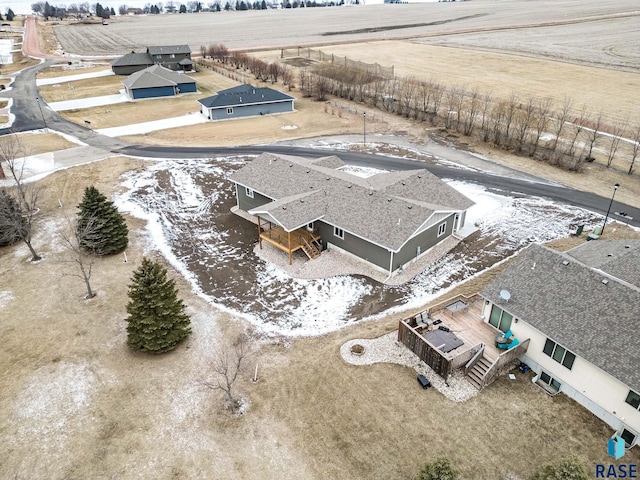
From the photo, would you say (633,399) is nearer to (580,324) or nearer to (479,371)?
(580,324)

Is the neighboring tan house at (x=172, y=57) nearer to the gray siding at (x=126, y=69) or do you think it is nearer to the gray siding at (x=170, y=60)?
the gray siding at (x=170, y=60)

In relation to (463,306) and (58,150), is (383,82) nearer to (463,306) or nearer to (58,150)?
(58,150)

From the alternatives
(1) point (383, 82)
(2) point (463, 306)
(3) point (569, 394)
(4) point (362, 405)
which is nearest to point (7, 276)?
(4) point (362, 405)

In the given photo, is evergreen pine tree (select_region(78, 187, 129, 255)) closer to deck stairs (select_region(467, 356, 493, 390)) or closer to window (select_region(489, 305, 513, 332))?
deck stairs (select_region(467, 356, 493, 390))

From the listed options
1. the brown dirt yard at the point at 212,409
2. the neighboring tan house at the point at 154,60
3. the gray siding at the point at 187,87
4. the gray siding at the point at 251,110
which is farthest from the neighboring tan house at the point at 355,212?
the neighboring tan house at the point at 154,60

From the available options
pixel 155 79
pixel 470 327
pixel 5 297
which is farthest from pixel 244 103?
pixel 470 327

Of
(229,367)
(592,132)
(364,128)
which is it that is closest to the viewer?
(229,367)
